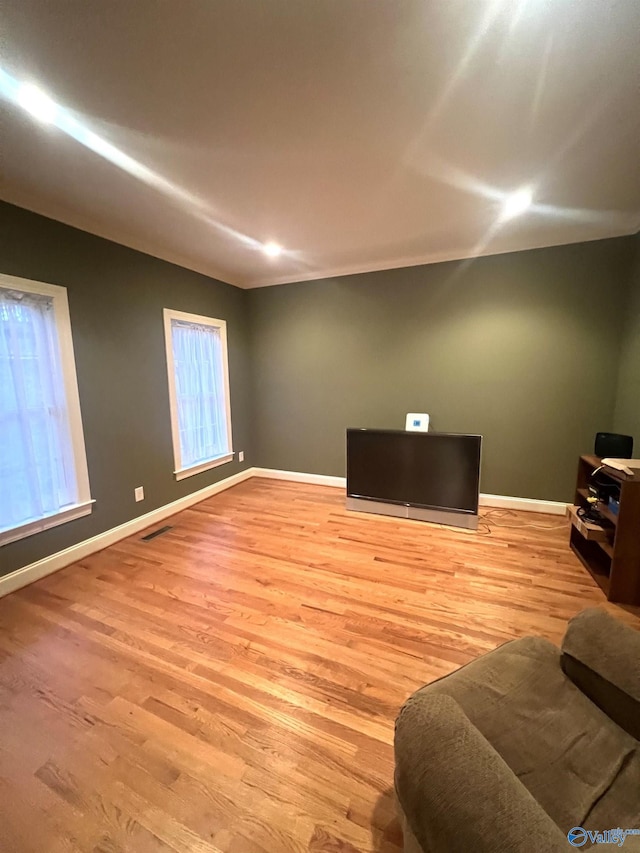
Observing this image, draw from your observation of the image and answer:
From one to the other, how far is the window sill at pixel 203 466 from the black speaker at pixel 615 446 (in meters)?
3.71

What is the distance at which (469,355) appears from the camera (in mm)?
3439

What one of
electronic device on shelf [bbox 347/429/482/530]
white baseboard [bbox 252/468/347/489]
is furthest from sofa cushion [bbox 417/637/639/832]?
white baseboard [bbox 252/468/347/489]

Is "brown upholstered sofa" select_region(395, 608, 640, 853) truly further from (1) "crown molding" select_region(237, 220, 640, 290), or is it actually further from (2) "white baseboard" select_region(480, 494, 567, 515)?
(1) "crown molding" select_region(237, 220, 640, 290)

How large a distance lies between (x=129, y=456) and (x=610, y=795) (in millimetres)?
3338

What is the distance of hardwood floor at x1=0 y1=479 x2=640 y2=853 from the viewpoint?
1090mm

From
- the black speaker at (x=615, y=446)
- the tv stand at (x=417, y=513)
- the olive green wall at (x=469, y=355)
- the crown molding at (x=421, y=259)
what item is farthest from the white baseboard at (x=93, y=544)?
the black speaker at (x=615, y=446)

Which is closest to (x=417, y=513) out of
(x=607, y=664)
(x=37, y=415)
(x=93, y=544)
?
(x=607, y=664)

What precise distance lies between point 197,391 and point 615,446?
12.7ft

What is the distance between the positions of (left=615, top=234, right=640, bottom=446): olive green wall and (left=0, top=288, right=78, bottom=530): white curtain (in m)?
4.41

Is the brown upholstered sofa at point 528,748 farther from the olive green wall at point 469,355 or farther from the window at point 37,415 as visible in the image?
the window at point 37,415

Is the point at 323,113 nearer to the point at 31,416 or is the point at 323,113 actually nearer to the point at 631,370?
the point at 31,416

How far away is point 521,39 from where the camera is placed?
1208 mm

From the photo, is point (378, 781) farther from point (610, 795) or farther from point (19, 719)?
point (19, 719)

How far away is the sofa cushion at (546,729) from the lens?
79cm
